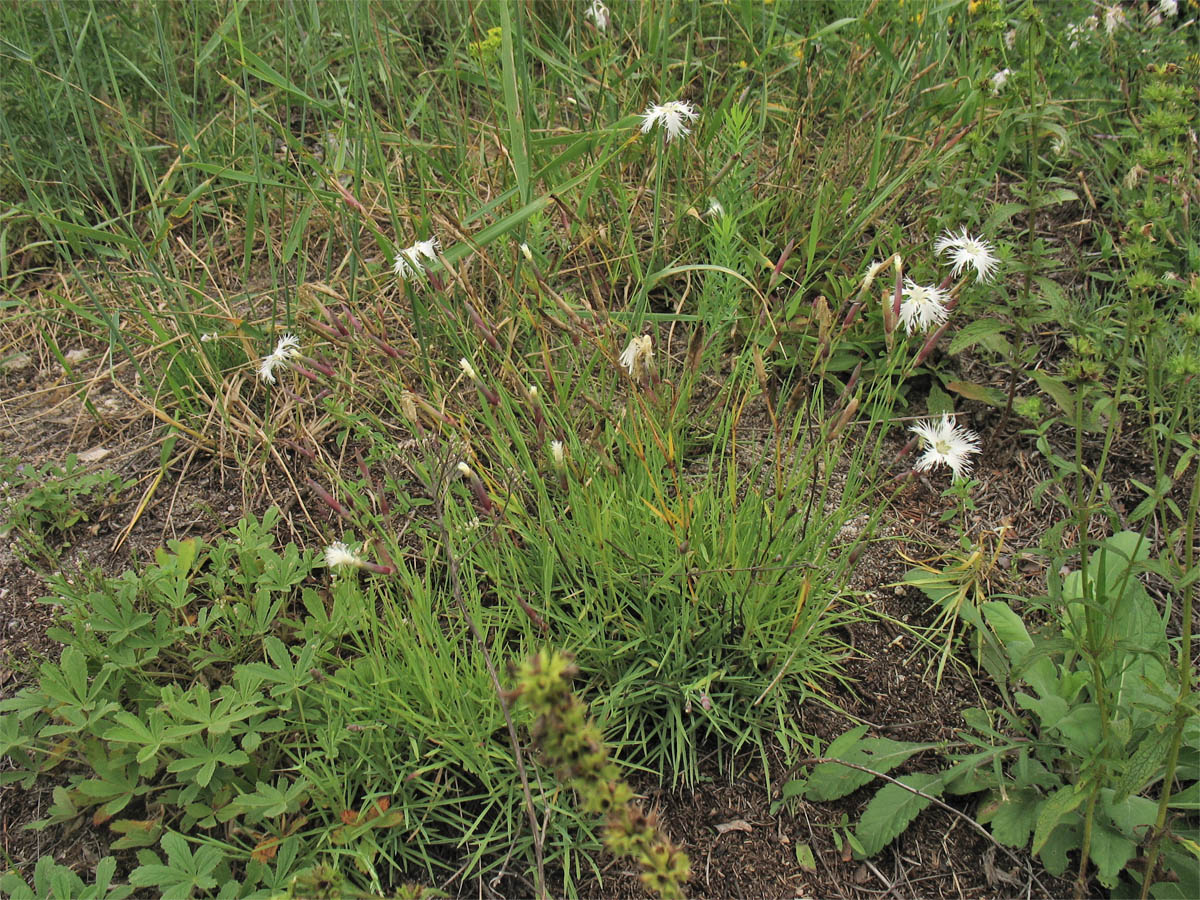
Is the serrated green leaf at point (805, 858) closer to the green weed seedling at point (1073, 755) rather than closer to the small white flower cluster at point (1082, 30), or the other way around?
the green weed seedling at point (1073, 755)

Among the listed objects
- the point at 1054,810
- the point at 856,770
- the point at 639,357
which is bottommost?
the point at 856,770

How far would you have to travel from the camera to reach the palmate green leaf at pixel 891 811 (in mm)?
1454

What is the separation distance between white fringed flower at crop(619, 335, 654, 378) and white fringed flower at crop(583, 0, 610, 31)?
1369 mm

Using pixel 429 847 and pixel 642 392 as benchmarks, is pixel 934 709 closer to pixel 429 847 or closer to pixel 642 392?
pixel 642 392

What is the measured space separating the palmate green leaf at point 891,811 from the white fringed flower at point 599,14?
6.86ft

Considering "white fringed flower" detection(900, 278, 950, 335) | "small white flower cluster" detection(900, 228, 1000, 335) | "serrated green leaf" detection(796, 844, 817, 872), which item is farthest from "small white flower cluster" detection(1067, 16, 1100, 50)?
"serrated green leaf" detection(796, 844, 817, 872)

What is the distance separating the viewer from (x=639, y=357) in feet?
4.89

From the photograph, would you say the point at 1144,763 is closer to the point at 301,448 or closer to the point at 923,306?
the point at 923,306

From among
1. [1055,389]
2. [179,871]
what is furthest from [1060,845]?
[179,871]

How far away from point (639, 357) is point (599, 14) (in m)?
1.52

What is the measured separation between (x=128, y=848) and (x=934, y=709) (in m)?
1.46

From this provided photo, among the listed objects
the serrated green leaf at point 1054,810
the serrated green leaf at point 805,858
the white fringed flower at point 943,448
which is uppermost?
the white fringed flower at point 943,448

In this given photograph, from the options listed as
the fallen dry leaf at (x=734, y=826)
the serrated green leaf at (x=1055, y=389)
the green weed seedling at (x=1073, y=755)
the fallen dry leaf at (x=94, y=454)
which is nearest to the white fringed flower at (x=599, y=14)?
the serrated green leaf at (x=1055, y=389)

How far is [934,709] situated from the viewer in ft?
5.41
